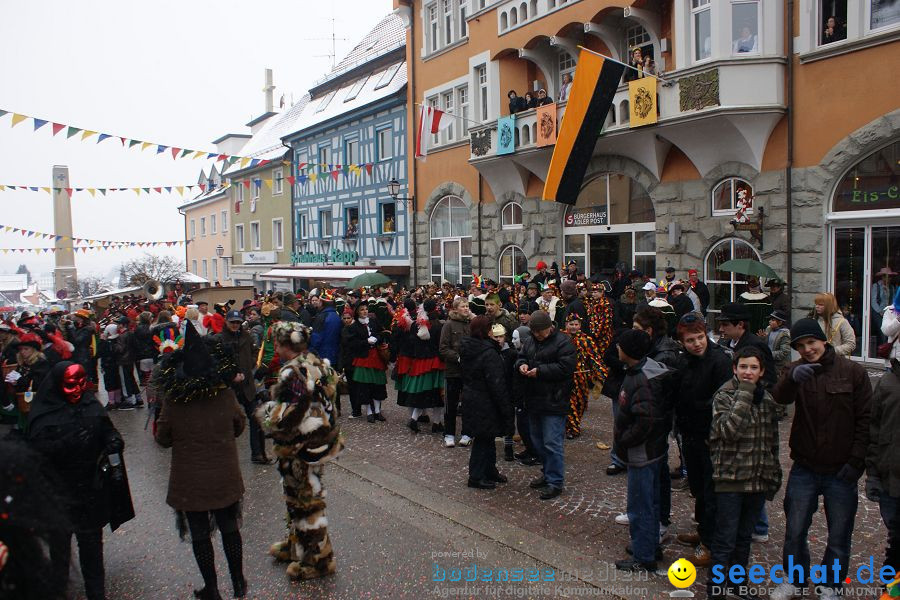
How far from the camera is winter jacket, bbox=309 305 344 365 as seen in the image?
964cm

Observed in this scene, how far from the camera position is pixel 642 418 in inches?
173

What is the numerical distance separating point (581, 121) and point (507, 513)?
10.5 meters

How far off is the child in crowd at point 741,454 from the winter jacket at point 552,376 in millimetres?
1974

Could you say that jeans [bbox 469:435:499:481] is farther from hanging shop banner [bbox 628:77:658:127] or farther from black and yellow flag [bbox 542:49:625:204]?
hanging shop banner [bbox 628:77:658:127]

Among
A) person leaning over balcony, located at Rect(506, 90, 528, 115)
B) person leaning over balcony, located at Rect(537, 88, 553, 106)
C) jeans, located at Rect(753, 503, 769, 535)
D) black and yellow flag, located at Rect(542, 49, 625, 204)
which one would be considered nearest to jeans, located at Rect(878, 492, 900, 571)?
jeans, located at Rect(753, 503, 769, 535)

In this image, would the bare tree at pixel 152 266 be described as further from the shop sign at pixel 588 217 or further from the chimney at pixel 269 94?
the shop sign at pixel 588 217

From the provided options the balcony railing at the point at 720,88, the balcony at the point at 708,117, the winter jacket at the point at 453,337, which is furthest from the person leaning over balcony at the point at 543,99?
the winter jacket at the point at 453,337

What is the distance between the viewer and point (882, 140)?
10672mm

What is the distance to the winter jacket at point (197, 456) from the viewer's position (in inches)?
163

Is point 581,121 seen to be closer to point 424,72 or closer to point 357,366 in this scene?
point 357,366

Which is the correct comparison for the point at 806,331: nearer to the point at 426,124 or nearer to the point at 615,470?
the point at 615,470

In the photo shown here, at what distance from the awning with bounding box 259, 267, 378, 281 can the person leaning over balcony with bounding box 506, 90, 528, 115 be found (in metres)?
7.98

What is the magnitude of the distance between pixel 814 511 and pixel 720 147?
1046 centimetres

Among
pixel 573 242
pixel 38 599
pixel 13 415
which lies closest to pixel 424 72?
pixel 573 242
